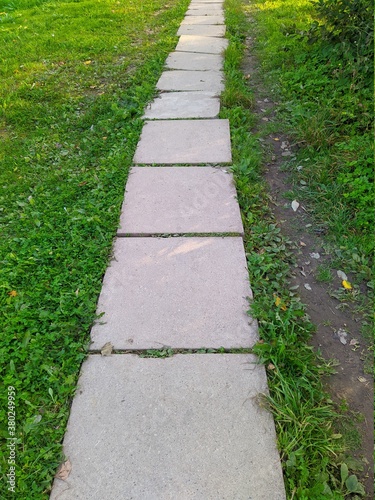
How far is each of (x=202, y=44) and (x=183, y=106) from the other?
1.81m

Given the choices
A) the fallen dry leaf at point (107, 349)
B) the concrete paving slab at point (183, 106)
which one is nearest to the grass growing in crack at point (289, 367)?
the fallen dry leaf at point (107, 349)

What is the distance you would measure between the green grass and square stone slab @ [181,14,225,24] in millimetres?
274

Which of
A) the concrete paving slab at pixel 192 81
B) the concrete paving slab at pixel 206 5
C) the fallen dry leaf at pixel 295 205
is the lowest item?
the fallen dry leaf at pixel 295 205

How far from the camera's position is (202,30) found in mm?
5535

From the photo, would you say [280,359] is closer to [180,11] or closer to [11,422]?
[11,422]

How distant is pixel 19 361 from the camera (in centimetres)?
179

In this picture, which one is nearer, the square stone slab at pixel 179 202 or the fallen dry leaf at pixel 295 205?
the square stone slab at pixel 179 202

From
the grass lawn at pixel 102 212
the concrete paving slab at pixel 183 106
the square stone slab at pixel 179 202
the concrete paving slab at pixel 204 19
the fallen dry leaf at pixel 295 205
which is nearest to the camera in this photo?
the grass lawn at pixel 102 212

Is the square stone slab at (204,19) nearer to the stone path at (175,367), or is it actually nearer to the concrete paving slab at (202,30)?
the concrete paving slab at (202,30)

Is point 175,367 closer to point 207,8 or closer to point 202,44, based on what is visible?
point 202,44

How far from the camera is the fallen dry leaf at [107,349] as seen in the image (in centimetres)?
181

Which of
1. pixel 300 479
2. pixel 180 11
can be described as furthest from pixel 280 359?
pixel 180 11

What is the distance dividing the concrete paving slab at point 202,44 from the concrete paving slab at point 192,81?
27.7 inches

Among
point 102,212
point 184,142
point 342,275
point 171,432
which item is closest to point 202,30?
point 184,142
